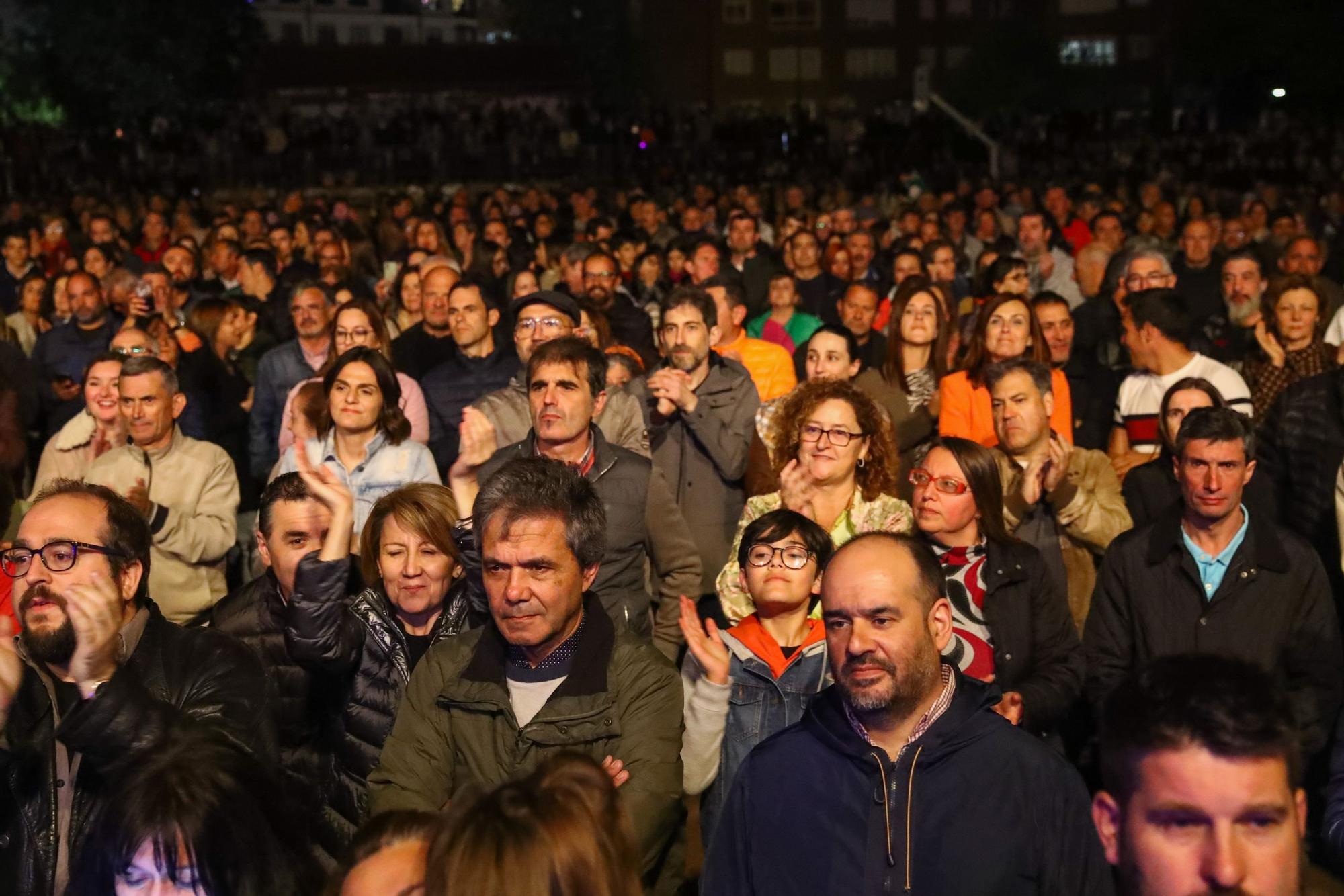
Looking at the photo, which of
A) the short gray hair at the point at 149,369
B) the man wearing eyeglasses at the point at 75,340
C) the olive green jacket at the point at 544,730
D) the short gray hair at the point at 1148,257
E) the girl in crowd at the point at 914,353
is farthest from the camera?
the man wearing eyeglasses at the point at 75,340

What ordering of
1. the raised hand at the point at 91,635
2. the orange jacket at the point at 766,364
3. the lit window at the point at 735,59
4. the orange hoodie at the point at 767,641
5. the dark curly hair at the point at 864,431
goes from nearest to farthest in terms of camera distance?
the raised hand at the point at 91,635, the orange hoodie at the point at 767,641, the dark curly hair at the point at 864,431, the orange jacket at the point at 766,364, the lit window at the point at 735,59

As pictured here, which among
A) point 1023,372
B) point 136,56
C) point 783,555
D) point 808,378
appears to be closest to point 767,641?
point 783,555

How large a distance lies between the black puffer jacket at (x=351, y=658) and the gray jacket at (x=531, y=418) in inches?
69.6

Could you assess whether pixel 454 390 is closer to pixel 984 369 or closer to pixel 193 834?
pixel 984 369

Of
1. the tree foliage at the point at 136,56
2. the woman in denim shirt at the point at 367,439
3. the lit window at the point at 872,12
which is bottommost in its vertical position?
the woman in denim shirt at the point at 367,439

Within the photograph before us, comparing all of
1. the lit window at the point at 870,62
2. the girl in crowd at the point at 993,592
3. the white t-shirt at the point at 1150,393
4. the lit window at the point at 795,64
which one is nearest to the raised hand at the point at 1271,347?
the white t-shirt at the point at 1150,393

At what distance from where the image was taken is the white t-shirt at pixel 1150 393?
6961mm

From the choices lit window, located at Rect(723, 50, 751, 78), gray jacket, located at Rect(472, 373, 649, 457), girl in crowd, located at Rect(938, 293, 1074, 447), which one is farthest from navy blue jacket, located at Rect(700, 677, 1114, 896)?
lit window, located at Rect(723, 50, 751, 78)

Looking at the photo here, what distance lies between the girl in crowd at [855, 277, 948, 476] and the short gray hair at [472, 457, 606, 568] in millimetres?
3630

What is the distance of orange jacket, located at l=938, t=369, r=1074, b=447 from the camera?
22.9ft

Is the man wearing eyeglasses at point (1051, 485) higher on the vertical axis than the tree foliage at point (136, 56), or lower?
lower

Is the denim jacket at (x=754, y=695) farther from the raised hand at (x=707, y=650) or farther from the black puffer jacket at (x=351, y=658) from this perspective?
the black puffer jacket at (x=351, y=658)

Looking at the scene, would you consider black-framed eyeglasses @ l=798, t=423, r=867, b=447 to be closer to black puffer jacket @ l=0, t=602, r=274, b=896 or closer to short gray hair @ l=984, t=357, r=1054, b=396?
short gray hair @ l=984, t=357, r=1054, b=396

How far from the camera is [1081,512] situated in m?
5.93
